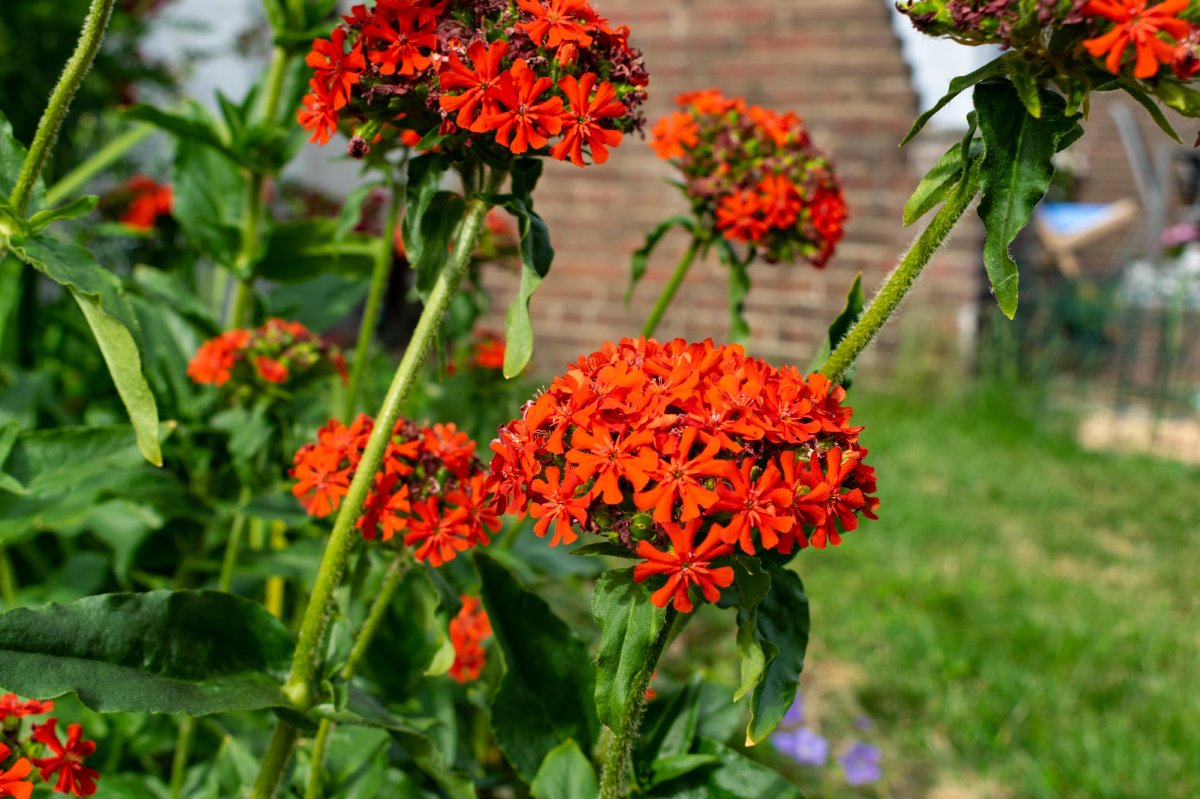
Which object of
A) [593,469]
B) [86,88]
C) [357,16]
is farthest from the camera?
[86,88]

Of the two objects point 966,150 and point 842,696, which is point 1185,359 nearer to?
point 842,696

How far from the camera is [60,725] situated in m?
1.28

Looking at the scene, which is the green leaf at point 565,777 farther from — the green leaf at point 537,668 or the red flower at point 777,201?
the red flower at point 777,201

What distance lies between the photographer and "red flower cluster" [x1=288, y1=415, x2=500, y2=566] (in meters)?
0.89

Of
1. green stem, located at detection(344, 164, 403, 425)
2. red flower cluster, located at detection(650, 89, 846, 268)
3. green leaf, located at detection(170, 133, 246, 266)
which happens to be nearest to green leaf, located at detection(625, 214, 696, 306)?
red flower cluster, located at detection(650, 89, 846, 268)

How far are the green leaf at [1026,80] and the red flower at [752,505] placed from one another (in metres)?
0.34

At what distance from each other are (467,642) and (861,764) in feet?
2.93

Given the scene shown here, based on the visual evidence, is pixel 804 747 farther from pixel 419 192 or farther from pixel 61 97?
pixel 61 97

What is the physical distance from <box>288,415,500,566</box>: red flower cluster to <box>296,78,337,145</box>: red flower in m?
0.31

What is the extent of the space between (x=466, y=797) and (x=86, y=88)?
109 inches

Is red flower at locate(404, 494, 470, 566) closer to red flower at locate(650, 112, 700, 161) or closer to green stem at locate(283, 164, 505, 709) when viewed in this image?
green stem at locate(283, 164, 505, 709)

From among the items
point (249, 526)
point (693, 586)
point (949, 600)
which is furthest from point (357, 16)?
point (949, 600)

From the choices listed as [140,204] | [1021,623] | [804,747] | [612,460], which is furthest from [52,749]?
[1021,623]

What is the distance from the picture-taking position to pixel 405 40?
77 centimetres
